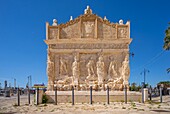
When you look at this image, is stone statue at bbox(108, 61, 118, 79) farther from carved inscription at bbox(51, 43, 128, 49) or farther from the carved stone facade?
carved inscription at bbox(51, 43, 128, 49)

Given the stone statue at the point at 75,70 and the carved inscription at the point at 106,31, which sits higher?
the carved inscription at the point at 106,31

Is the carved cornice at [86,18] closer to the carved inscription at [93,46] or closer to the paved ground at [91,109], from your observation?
the carved inscription at [93,46]

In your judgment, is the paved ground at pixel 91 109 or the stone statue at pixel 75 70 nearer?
the paved ground at pixel 91 109

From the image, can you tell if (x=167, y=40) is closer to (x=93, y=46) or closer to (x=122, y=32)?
(x=122, y=32)

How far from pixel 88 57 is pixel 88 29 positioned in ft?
8.27

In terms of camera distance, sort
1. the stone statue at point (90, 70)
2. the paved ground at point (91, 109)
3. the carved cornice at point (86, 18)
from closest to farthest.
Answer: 1. the paved ground at point (91, 109)
2. the stone statue at point (90, 70)
3. the carved cornice at point (86, 18)

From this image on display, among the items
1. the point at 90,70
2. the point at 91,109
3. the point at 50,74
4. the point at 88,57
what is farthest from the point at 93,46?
the point at 91,109

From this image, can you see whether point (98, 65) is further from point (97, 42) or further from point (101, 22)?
point (101, 22)

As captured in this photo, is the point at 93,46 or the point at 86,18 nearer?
the point at 93,46

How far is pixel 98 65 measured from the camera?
19.2m

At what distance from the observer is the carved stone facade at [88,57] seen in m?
19.1

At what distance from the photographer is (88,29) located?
64.8ft

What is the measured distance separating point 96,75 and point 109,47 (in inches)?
107

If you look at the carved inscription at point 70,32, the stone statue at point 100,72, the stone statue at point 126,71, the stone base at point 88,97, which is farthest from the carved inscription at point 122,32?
the stone base at point 88,97
